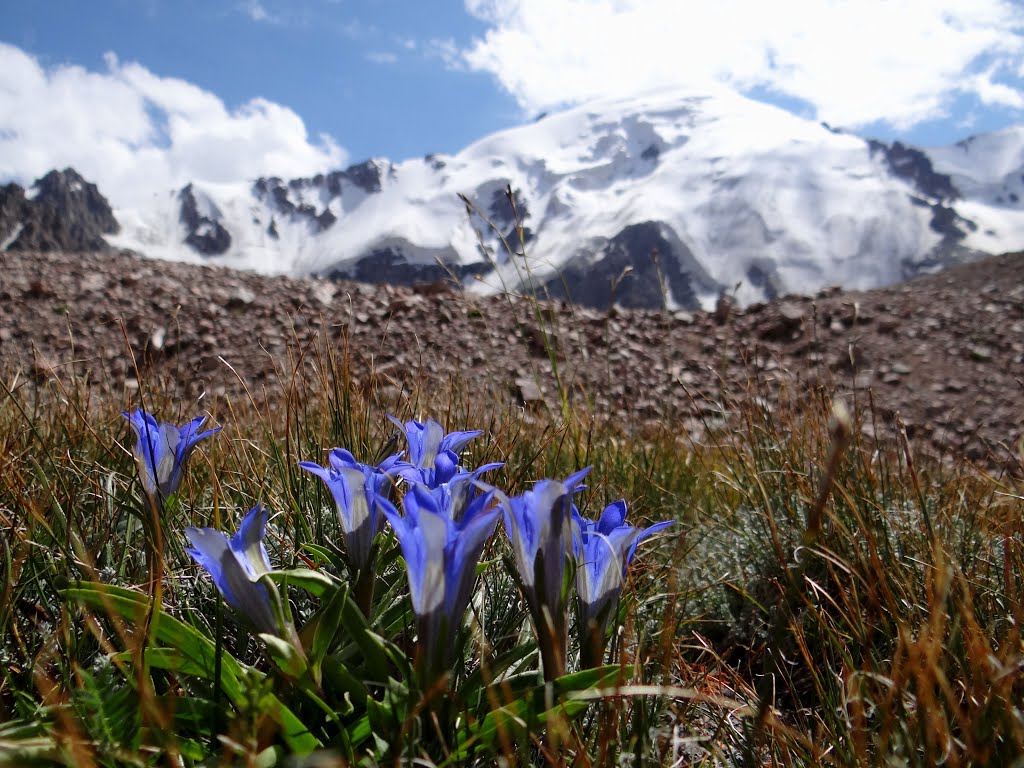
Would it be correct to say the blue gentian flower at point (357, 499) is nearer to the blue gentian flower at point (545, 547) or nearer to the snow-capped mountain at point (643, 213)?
the blue gentian flower at point (545, 547)

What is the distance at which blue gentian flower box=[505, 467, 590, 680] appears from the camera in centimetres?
88

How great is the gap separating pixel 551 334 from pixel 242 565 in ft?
21.9

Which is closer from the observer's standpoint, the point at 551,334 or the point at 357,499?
the point at 357,499

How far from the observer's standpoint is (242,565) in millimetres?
928

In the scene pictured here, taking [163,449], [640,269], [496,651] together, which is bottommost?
[496,651]

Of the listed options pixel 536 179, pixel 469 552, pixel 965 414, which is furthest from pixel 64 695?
pixel 536 179

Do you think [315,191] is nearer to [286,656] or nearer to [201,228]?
[201,228]

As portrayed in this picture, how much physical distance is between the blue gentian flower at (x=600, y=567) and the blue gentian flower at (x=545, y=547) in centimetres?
5

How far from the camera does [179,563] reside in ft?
4.94

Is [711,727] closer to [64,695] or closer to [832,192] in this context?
[64,695]

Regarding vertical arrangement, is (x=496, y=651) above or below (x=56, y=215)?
below

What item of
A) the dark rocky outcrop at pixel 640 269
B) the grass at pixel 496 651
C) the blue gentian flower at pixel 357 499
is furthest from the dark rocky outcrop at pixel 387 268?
the blue gentian flower at pixel 357 499

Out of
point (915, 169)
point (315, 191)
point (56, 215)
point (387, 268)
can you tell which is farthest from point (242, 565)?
point (315, 191)

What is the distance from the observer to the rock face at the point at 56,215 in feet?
284
